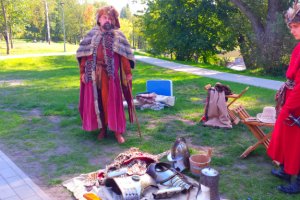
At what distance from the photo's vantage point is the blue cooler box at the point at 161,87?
7.55m

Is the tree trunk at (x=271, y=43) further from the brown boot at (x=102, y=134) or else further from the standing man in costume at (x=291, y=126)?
the standing man in costume at (x=291, y=126)

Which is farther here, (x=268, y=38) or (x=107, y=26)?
(x=268, y=38)

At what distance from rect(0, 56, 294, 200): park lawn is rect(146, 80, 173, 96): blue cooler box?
37 centimetres

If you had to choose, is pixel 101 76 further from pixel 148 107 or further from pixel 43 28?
pixel 43 28

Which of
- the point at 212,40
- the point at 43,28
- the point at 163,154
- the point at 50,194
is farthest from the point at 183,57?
the point at 43,28

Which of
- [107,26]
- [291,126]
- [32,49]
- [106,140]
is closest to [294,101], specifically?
[291,126]

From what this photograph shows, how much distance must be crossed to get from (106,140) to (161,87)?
2.71 metres

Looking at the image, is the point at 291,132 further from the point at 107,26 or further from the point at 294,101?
the point at 107,26

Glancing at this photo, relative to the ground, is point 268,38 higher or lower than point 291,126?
higher

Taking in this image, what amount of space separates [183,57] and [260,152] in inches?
617

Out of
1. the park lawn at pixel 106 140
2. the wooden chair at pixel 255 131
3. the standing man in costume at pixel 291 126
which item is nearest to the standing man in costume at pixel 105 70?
the park lawn at pixel 106 140

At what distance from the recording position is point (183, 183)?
3547mm

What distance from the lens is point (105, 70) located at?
197 inches

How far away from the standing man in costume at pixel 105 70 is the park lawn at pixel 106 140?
0.43 meters
